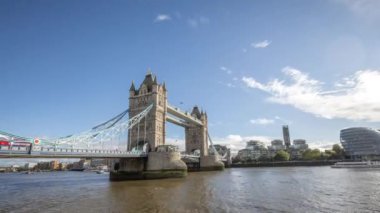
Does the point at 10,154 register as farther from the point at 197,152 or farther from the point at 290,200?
the point at 197,152

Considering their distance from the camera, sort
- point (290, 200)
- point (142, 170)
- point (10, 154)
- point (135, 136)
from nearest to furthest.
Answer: point (290, 200) < point (10, 154) < point (142, 170) < point (135, 136)

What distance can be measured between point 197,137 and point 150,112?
126ft

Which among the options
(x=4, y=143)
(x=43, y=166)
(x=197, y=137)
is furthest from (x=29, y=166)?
(x=4, y=143)

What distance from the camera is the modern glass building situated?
104219mm

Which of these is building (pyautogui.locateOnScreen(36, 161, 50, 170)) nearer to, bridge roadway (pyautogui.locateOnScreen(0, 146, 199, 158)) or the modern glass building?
bridge roadway (pyautogui.locateOnScreen(0, 146, 199, 158))

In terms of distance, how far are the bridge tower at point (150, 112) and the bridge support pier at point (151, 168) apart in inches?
167

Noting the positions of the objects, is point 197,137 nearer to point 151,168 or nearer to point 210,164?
point 210,164

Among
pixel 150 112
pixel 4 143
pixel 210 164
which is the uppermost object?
pixel 150 112

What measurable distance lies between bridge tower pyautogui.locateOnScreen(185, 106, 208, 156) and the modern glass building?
6898 centimetres

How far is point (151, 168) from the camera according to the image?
41.6m

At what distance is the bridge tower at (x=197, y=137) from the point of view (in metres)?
83.7

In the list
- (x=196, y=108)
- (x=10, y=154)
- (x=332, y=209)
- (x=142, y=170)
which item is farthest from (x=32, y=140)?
(x=196, y=108)

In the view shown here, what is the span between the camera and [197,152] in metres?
80.8

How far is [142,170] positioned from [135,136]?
31.9 feet
